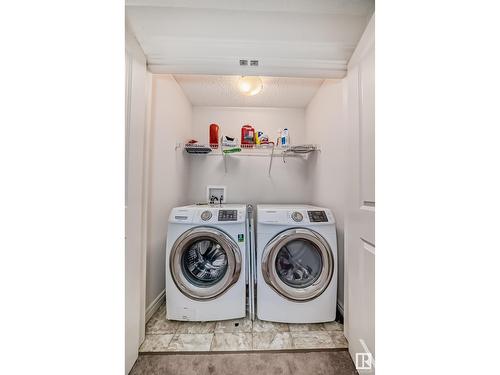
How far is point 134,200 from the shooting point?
126 centimetres

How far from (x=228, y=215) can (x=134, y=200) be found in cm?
70

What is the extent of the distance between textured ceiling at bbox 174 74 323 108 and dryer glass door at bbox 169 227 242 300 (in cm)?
156

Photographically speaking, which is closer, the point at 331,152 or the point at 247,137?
the point at 331,152

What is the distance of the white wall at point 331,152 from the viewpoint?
1.71 meters

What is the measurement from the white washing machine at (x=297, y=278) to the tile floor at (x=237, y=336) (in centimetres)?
7

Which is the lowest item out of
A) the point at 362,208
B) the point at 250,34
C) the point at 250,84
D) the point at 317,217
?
the point at 317,217

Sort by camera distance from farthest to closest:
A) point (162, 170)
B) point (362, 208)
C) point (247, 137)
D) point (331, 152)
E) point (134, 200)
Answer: point (247, 137) < point (331, 152) < point (162, 170) < point (134, 200) < point (362, 208)

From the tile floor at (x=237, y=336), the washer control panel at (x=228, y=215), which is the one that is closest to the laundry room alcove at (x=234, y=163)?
the tile floor at (x=237, y=336)

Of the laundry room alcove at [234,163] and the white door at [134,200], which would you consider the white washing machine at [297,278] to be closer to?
the laundry room alcove at [234,163]

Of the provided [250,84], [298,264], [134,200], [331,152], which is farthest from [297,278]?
[250,84]

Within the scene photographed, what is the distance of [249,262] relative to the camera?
177cm

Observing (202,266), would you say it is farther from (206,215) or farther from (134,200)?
(134,200)
